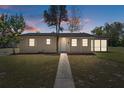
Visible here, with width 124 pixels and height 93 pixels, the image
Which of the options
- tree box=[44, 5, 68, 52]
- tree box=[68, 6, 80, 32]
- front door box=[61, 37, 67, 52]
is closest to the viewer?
front door box=[61, 37, 67, 52]

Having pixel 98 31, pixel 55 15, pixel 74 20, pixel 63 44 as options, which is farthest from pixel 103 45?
pixel 98 31

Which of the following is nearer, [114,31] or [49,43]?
[49,43]

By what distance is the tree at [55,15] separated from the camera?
35.0 metres

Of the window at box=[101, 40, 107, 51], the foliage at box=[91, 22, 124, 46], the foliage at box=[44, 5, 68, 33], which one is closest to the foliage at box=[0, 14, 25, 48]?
the foliage at box=[44, 5, 68, 33]

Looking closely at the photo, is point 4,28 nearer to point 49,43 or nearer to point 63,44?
point 49,43

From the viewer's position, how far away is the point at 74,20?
45.7 metres

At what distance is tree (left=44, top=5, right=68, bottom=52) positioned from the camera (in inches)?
1377

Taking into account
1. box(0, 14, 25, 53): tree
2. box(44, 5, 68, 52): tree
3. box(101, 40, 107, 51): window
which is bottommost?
box(101, 40, 107, 51): window

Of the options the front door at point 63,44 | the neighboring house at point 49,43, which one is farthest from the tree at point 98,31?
the front door at point 63,44

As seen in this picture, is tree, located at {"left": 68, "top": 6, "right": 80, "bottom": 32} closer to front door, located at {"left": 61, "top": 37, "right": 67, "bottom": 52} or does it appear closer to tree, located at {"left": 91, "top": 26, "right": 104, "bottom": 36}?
front door, located at {"left": 61, "top": 37, "right": 67, "bottom": 52}

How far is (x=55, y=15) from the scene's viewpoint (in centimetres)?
3494
